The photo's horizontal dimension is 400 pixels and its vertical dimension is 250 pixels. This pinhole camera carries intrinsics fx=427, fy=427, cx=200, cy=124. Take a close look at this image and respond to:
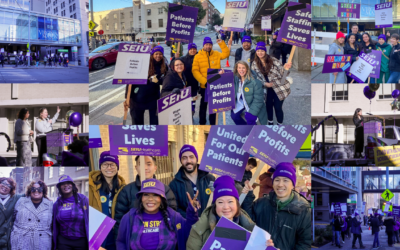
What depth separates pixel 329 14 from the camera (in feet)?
19.1

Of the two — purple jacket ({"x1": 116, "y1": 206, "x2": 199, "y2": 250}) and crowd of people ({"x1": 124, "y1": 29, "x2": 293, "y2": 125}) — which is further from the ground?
crowd of people ({"x1": 124, "y1": 29, "x2": 293, "y2": 125})

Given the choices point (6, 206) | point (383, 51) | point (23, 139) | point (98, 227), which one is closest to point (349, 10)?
point (383, 51)

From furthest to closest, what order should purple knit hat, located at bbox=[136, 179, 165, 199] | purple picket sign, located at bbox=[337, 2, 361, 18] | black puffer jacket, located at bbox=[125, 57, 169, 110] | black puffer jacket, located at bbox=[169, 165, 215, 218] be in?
purple picket sign, located at bbox=[337, 2, 361, 18] < black puffer jacket, located at bbox=[125, 57, 169, 110] < black puffer jacket, located at bbox=[169, 165, 215, 218] < purple knit hat, located at bbox=[136, 179, 165, 199]

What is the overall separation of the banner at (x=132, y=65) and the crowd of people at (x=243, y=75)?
0.08m

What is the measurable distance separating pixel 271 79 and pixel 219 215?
6.14 feet

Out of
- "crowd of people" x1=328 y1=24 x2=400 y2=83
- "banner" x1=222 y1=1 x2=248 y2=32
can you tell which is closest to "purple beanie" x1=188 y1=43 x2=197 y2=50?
"banner" x1=222 y1=1 x2=248 y2=32

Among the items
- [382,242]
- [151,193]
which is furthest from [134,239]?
[382,242]

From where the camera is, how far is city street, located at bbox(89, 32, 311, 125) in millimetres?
5562

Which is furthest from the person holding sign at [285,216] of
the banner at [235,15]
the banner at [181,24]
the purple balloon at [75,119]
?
the purple balloon at [75,119]

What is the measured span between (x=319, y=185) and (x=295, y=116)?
1130 millimetres

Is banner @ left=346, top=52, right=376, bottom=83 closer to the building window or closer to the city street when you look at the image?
the building window

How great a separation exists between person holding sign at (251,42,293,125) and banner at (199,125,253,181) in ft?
1.41

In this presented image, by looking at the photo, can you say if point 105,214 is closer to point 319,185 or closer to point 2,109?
point 2,109

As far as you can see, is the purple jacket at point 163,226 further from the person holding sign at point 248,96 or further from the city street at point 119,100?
the person holding sign at point 248,96
